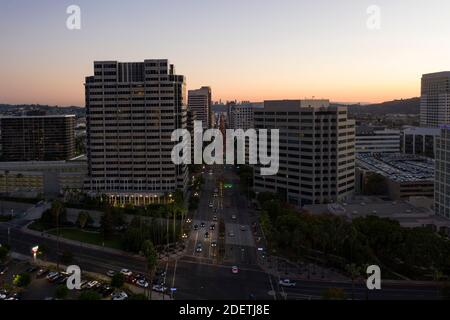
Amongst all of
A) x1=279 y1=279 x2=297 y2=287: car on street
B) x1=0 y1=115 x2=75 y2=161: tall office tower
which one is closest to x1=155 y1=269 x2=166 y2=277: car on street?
x1=279 y1=279 x2=297 y2=287: car on street

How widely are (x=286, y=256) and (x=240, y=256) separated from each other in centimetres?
260

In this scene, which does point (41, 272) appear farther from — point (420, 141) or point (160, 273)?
point (420, 141)

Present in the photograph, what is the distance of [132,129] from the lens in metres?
40.0

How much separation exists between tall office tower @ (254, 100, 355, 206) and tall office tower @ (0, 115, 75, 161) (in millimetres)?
36660

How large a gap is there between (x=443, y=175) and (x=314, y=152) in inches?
411

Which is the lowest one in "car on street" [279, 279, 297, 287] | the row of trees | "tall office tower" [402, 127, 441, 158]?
"car on street" [279, 279, 297, 287]

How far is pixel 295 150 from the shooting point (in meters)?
38.9

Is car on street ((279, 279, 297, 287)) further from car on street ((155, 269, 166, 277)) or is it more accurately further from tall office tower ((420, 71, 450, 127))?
tall office tower ((420, 71, 450, 127))

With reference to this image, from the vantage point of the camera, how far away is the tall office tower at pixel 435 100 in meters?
84.2

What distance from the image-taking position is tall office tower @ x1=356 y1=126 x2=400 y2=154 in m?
63.2
